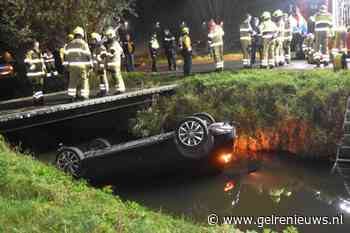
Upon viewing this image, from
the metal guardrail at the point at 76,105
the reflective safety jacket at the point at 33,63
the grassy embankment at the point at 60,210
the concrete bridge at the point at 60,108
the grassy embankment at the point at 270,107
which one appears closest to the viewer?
the grassy embankment at the point at 60,210

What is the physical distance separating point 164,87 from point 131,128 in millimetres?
1642

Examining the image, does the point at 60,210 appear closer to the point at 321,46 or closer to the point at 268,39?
the point at 268,39

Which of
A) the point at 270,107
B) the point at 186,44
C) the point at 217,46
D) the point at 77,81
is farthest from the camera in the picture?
the point at 217,46

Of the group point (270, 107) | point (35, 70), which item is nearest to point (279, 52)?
point (270, 107)

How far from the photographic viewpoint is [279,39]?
707 inches

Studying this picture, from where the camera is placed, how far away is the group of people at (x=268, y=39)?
17.3 m

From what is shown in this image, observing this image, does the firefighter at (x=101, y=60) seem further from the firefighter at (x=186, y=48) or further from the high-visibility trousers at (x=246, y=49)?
the high-visibility trousers at (x=246, y=49)

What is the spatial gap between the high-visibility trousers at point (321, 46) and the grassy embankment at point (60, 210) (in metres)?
11.0

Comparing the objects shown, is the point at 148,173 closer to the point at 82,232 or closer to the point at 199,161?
the point at 199,161

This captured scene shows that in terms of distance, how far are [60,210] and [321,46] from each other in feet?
41.4

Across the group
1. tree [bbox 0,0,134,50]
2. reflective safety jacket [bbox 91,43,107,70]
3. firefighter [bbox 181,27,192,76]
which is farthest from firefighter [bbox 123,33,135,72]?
reflective safety jacket [bbox 91,43,107,70]

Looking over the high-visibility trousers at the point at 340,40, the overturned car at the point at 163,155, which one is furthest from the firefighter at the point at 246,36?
the overturned car at the point at 163,155

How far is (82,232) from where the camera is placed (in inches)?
217

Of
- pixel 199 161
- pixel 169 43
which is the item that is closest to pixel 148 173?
pixel 199 161
